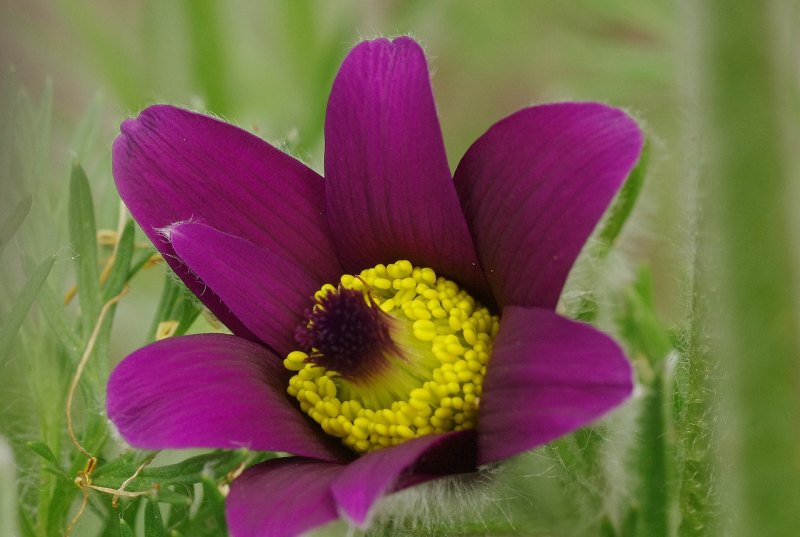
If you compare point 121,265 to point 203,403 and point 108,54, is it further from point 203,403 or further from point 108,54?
point 108,54

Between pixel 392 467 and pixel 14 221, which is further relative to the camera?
pixel 14 221

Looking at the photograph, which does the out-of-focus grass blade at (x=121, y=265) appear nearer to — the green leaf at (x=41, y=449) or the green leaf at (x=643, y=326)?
the green leaf at (x=41, y=449)

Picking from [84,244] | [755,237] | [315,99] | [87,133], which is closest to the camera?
[755,237]

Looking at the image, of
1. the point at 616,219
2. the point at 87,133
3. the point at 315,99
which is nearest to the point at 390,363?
the point at 616,219

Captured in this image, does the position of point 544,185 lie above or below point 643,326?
above

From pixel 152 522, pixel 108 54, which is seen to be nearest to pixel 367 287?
pixel 152 522

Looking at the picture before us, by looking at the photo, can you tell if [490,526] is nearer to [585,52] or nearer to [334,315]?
[334,315]

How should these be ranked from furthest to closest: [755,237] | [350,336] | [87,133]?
[87,133] → [350,336] → [755,237]

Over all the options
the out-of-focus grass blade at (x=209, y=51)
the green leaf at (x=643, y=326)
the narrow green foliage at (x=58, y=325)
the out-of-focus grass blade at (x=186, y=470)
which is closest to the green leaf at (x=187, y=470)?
the out-of-focus grass blade at (x=186, y=470)

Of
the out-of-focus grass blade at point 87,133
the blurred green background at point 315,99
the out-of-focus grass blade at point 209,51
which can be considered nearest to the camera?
the blurred green background at point 315,99
